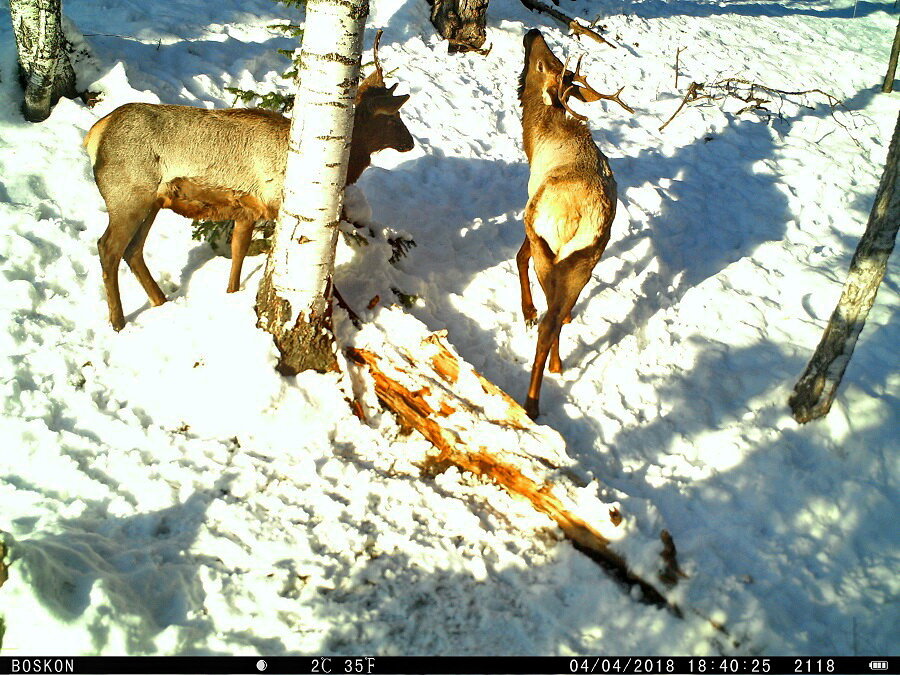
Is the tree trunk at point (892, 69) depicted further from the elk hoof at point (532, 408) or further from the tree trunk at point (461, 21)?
the elk hoof at point (532, 408)

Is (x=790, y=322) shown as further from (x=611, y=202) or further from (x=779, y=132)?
(x=779, y=132)

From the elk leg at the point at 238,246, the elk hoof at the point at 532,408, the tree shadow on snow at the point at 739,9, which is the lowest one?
the elk hoof at the point at 532,408

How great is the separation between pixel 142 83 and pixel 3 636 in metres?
6.10

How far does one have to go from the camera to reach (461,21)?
34.4ft

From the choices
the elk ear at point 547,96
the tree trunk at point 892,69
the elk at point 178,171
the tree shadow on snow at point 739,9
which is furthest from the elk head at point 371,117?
the tree trunk at point 892,69

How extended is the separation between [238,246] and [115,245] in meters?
0.87

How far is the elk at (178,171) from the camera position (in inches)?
175

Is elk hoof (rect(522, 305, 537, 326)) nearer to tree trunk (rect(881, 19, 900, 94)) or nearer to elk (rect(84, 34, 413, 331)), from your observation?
elk (rect(84, 34, 413, 331))

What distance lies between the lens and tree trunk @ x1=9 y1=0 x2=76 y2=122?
5648 mm

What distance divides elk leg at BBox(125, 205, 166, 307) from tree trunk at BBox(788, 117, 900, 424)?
16.7ft

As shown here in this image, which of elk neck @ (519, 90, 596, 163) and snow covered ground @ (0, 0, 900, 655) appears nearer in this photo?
snow covered ground @ (0, 0, 900, 655)

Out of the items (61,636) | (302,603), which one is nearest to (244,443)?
(302,603)

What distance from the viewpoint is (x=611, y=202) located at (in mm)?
5051

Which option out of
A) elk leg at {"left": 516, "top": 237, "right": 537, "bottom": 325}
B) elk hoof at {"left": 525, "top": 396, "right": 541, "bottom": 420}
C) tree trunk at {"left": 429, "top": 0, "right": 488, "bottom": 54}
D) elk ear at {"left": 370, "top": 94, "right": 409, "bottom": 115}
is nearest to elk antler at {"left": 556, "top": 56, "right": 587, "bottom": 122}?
elk leg at {"left": 516, "top": 237, "right": 537, "bottom": 325}
